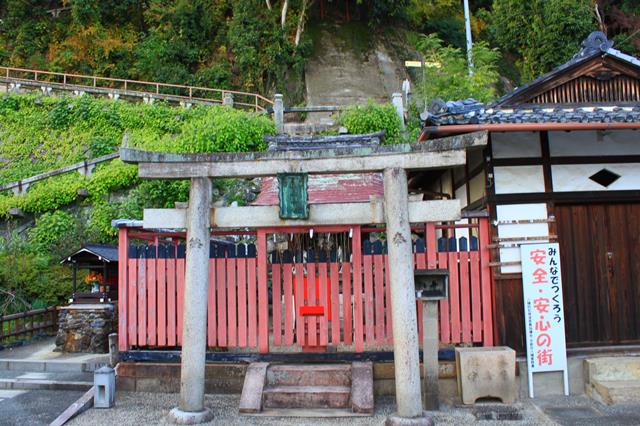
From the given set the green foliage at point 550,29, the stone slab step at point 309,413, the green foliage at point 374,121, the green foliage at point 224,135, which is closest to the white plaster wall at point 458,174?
the stone slab step at point 309,413

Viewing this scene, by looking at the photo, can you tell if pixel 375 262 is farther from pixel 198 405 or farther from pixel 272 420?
pixel 198 405

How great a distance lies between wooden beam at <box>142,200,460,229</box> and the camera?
272 inches

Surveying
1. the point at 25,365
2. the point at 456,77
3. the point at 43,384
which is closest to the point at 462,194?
the point at 43,384

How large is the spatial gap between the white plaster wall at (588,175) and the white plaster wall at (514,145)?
0.43 meters

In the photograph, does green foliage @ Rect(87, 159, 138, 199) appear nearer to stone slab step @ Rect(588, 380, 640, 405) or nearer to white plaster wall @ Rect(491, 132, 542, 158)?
white plaster wall @ Rect(491, 132, 542, 158)

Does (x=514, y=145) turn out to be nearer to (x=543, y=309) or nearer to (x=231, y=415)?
(x=543, y=309)

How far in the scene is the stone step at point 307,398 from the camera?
7281 millimetres

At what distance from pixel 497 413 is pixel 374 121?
16613mm

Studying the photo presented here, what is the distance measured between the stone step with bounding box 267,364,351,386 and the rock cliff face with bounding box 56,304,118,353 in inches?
252

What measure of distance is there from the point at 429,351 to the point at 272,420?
7.37ft

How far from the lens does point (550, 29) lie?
27625 mm

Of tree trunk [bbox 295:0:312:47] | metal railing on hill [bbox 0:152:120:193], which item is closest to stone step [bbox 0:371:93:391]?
metal railing on hill [bbox 0:152:120:193]

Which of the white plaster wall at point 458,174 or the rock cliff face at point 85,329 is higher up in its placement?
the white plaster wall at point 458,174

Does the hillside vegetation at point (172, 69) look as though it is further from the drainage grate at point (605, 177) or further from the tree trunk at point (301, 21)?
the drainage grate at point (605, 177)
